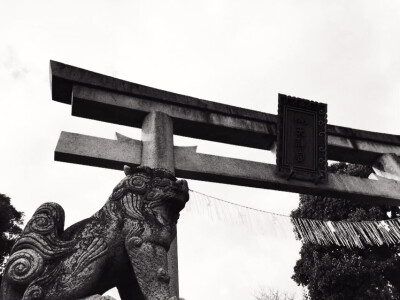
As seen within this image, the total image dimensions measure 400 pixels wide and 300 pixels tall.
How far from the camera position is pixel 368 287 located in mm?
12609

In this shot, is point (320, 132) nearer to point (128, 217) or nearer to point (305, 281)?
point (128, 217)

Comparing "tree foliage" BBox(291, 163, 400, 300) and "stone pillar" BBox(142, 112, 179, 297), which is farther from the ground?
"tree foliage" BBox(291, 163, 400, 300)

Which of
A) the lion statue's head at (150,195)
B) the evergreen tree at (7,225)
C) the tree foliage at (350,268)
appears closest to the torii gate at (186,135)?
the lion statue's head at (150,195)

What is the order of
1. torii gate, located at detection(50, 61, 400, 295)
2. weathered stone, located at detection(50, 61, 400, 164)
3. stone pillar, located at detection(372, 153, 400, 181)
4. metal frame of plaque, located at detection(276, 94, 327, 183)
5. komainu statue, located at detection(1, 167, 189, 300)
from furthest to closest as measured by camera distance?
1. stone pillar, located at detection(372, 153, 400, 181)
2. metal frame of plaque, located at detection(276, 94, 327, 183)
3. weathered stone, located at detection(50, 61, 400, 164)
4. torii gate, located at detection(50, 61, 400, 295)
5. komainu statue, located at detection(1, 167, 189, 300)

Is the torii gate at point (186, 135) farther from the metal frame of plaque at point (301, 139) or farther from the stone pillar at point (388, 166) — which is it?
the metal frame of plaque at point (301, 139)

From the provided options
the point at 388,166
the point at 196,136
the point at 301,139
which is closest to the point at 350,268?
the point at 388,166

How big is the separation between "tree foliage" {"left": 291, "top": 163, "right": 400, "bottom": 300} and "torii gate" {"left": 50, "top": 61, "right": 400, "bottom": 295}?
551cm

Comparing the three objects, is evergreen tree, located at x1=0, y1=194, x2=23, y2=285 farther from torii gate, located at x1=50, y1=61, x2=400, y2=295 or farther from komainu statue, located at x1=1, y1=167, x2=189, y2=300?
komainu statue, located at x1=1, y1=167, x2=189, y2=300

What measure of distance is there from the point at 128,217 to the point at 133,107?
382cm

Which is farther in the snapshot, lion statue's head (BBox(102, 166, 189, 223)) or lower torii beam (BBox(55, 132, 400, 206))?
lower torii beam (BBox(55, 132, 400, 206))

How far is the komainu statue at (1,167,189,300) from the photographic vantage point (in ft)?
9.08

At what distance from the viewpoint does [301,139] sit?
24.5 ft

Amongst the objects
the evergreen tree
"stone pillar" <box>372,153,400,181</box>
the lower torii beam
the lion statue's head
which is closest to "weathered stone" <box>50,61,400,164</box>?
"stone pillar" <box>372,153,400,181</box>

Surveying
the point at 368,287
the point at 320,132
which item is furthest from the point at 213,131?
the point at 368,287
